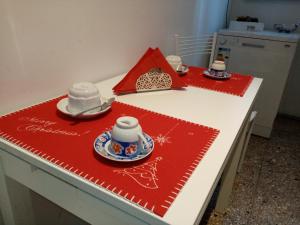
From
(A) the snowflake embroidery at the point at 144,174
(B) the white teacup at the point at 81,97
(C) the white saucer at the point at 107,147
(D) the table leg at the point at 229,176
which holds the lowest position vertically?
(D) the table leg at the point at 229,176

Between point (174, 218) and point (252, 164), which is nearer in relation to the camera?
point (174, 218)

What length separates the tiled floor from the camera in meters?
1.40

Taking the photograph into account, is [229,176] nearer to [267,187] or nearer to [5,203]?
[267,187]

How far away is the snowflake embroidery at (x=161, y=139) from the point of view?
63 centimetres

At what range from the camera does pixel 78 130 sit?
0.67m

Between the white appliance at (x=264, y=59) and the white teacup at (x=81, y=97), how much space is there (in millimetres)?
1787

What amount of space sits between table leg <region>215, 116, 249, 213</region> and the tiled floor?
0.07 meters

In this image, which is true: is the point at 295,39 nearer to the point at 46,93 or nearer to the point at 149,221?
the point at 46,93

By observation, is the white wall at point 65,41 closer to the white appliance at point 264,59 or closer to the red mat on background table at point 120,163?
the red mat on background table at point 120,163

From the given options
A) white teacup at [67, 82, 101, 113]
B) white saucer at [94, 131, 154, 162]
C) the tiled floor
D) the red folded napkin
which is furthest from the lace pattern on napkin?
the tiled floor

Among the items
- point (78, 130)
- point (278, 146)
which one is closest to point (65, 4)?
point (78, 130)

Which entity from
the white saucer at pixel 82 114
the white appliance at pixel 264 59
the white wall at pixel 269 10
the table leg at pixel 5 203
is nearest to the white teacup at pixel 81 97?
the white saucer at pixel 82 114

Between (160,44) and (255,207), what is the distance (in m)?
1.14

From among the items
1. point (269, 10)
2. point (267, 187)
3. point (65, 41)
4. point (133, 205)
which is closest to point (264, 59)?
point (269, 10)
